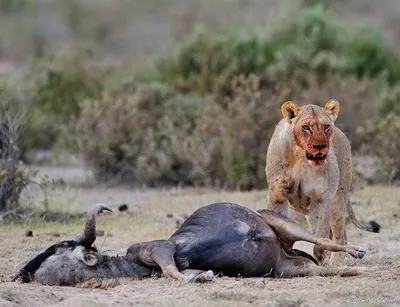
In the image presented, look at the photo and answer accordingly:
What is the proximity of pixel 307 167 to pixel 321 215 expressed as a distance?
0.38 metres

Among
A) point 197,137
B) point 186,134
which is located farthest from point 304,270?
point 186,134

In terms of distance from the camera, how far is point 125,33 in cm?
4697

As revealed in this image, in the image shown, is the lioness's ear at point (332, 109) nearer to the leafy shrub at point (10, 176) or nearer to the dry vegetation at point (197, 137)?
the dry vegetation at point (197, 137)

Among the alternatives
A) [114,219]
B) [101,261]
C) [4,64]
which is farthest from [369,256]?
[4,64]

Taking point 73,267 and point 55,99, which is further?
point 55,99

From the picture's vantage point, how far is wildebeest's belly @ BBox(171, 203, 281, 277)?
738 centimetres

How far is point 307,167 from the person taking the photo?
7785mm

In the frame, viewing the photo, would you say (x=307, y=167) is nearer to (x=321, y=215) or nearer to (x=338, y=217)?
(x=321, y=215)

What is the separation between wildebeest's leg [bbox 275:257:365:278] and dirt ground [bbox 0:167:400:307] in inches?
5.0

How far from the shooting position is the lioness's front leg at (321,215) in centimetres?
780

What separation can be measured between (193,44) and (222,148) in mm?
7196

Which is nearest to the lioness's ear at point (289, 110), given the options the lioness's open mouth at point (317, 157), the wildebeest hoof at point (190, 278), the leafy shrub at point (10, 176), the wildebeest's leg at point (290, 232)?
the lioness's open mouth at point (317, 157)

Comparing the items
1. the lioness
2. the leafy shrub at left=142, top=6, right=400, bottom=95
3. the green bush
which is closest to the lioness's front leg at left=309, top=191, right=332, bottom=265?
the lioness

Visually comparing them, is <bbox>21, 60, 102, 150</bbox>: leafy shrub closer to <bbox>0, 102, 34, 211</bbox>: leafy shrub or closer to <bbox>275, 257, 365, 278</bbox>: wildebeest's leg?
<bbox>0, 102, 34, 211</bbox>: leafy shrub
